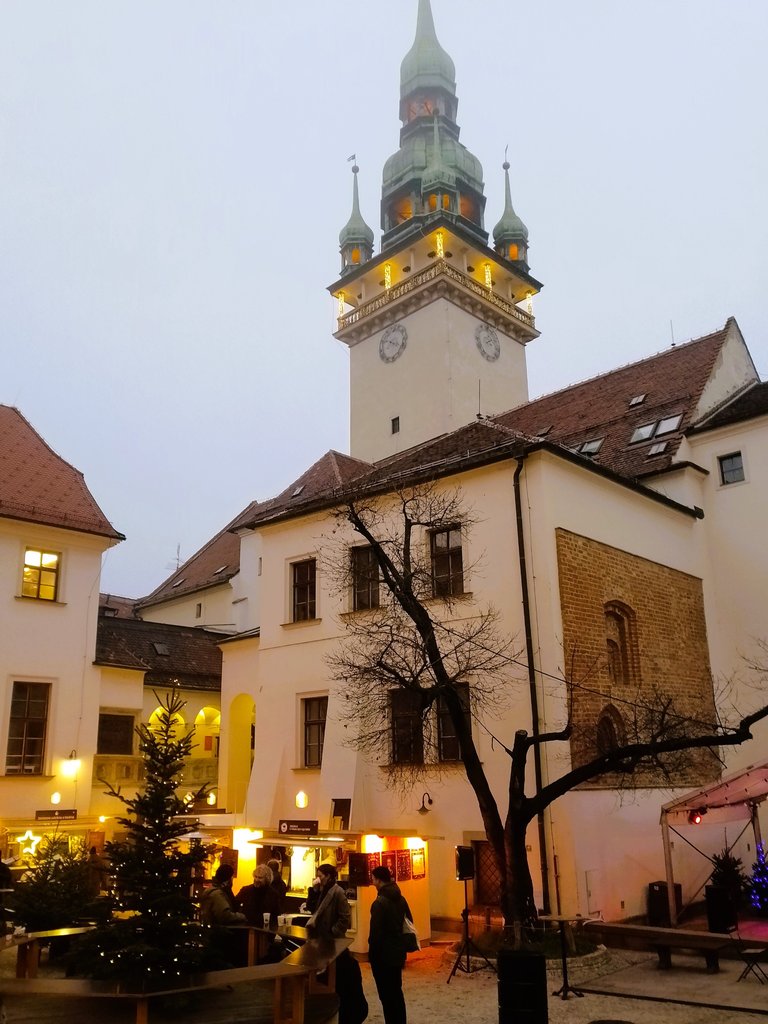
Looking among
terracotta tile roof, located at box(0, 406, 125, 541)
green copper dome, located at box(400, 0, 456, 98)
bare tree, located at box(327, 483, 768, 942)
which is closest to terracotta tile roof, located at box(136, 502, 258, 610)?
terracotta tile roof, located at box(0, 406, 125, 541)

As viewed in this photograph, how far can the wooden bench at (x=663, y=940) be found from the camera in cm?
1286

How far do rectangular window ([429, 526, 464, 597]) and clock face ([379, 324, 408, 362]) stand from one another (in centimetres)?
2394

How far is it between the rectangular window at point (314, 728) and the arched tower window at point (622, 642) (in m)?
6.41

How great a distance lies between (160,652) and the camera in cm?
2911

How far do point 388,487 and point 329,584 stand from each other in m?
2.79

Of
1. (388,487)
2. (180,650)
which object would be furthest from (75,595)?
(388,487)

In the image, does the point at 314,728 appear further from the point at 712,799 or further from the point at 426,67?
the point at 426,67

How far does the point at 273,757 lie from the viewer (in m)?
21.0

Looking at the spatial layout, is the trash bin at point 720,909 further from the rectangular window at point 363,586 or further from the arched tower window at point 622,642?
the rectangular window at point 363,586

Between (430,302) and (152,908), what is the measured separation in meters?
35.1

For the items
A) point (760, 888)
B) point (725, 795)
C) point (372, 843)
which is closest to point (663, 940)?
point (725, 795)

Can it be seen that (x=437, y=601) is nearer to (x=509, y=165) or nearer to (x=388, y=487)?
(x=388, y=487)

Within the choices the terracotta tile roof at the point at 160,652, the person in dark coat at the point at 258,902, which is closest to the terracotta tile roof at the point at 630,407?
the terracotta tile roof at the point at 160,652

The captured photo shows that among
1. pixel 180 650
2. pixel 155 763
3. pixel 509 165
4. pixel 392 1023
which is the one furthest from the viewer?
pixel 509 165
